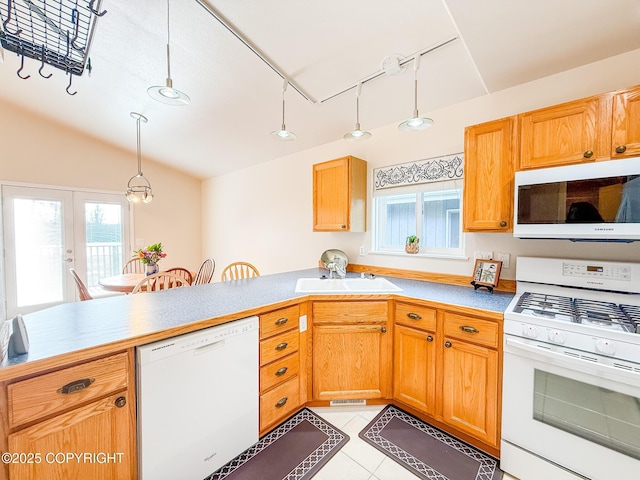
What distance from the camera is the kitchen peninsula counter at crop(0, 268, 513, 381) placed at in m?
0.95

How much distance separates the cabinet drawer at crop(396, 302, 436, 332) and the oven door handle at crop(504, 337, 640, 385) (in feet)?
1.32

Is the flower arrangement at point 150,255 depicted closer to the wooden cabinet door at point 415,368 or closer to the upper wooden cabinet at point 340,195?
the upper wooden cabinet at point 340,195

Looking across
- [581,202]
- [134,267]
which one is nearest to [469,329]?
[581,202]

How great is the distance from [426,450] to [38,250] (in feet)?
16.7

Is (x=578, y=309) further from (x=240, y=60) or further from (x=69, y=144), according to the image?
(x=69, y=144)

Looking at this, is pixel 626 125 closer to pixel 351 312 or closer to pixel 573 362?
pixel 573 362

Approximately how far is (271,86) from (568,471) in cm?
304

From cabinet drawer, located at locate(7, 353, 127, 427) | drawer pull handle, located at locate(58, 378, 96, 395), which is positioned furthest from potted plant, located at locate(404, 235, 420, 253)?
drawer pull handle, located at locate(58, 378, 96, 395)

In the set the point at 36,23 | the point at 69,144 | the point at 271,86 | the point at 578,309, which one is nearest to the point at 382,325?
the point at 578,309

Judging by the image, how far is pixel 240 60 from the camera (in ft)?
6.51

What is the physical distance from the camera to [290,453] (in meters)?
1.52

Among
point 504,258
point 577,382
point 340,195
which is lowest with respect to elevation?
point 577,382

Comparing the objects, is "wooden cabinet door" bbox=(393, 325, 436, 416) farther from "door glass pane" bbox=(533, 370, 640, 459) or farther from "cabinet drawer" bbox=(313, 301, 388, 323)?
"door glass pane" bbox=(533, 370, 640, 459)

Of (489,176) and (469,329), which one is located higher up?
(489,176)
